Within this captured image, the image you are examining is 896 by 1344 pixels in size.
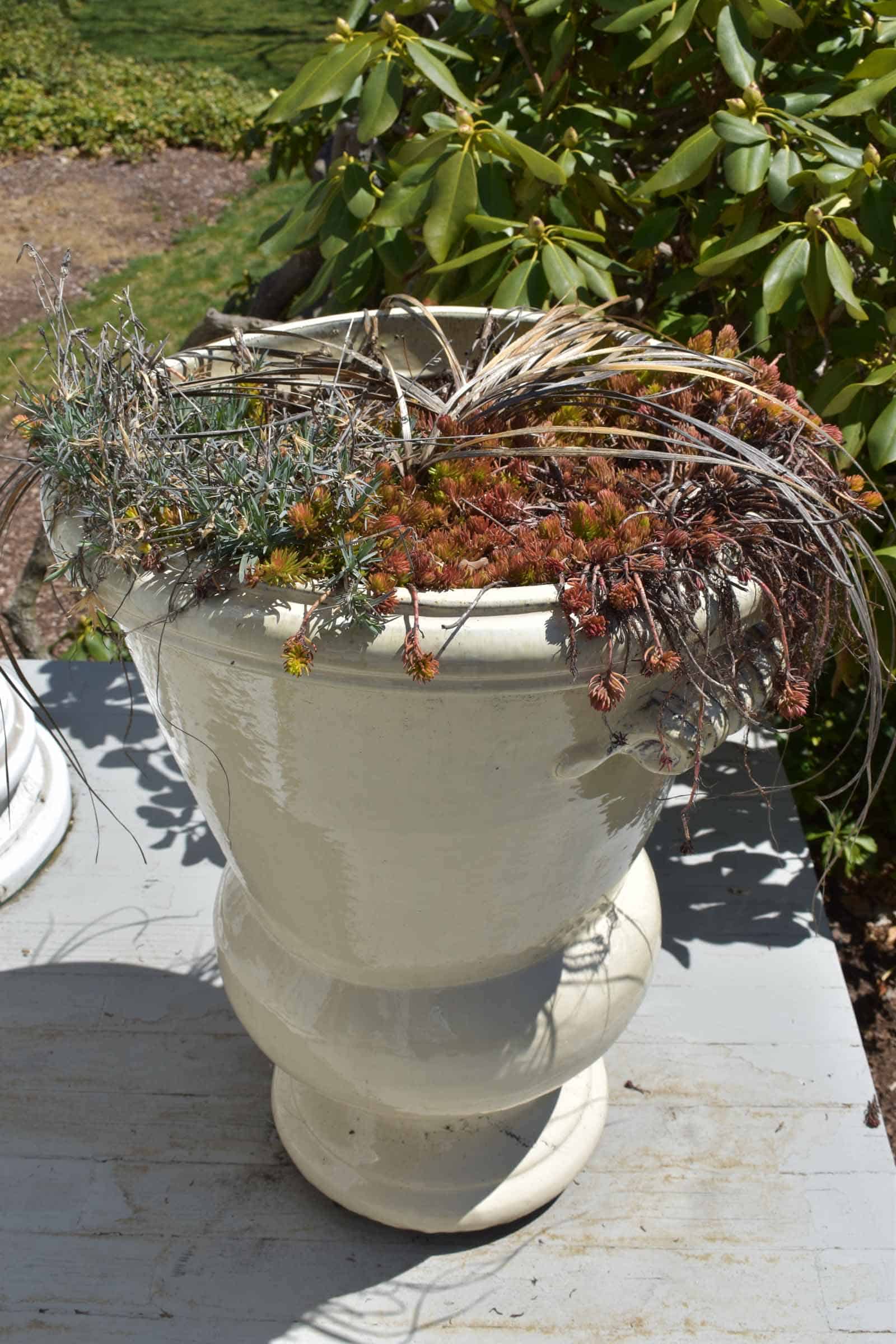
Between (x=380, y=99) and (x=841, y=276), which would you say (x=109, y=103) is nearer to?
(x=380, y=99)

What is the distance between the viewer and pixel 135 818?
2291 mm

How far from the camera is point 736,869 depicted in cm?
222

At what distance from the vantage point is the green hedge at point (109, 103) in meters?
7.93

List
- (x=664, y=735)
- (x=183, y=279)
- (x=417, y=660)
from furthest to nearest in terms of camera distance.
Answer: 1. (x=183, y=279)
2. (x=664, y=735)
3. (x=417, y=660)

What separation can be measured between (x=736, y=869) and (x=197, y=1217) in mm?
1137

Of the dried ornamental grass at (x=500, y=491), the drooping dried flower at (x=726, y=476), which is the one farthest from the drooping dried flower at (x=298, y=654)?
the drooping dried flower at (x=726, y=476)

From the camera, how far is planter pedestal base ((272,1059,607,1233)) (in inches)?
63.6

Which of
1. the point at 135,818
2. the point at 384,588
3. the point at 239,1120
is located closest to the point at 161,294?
the point at 135,818

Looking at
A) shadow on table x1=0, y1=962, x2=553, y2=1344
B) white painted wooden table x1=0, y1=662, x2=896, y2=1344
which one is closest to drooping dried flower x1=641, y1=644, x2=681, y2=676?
white painted wooden table x1=0, y1=662, x2=896, y2=1344

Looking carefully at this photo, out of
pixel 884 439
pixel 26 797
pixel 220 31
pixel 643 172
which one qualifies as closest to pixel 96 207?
pixel 220 31

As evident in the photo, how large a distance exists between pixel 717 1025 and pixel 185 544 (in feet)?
4.14

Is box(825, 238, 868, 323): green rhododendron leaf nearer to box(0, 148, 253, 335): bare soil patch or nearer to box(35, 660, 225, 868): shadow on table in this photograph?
box(35, 660, 225, 868): shadow on table

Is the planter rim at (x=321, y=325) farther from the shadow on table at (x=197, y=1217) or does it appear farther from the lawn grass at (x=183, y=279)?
the lawn grass at (x=183, y=279)

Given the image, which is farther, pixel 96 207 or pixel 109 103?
pixel 109 103
